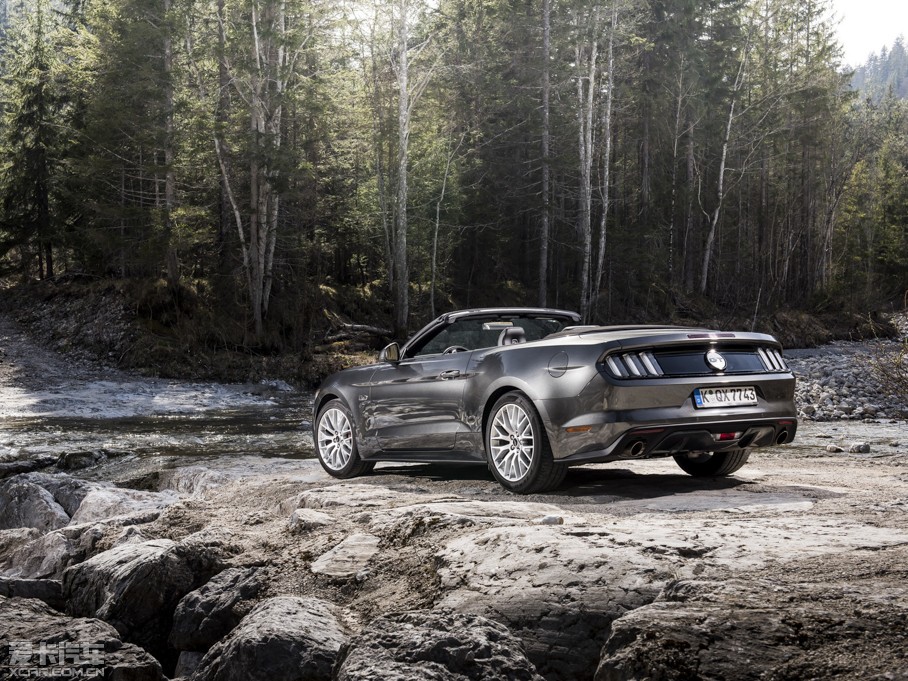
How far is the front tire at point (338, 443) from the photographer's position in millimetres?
9164

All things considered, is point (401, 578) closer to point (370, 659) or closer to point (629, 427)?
point (370, 659)

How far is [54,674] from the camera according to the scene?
4137mm

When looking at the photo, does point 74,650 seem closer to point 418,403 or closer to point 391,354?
point 418,403

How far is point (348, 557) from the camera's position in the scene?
5.54 meters

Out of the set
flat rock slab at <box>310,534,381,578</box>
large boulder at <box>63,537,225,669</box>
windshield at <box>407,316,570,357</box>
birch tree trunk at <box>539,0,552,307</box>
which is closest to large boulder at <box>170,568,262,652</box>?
large boulder at <box>63,537,225,669</box>

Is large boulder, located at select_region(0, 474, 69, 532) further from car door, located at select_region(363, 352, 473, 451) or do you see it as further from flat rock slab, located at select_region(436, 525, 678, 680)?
flat rock slab, located at select_region(436, 525, 678, 680)

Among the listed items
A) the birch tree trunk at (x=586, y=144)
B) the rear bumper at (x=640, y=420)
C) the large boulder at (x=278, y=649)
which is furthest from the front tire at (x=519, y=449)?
the birch tree trunk at (x=586, y=144)

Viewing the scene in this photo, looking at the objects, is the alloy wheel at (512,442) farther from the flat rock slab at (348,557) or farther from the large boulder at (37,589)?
the large boulder at (37,589)

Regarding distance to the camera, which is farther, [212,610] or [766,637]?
[212,610]

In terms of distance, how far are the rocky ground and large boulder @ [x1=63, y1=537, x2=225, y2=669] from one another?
12 mm

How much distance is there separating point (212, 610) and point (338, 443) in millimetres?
4159

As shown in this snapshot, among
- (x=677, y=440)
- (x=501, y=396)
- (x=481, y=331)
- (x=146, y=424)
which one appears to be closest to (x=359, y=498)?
(x=501, y=396)

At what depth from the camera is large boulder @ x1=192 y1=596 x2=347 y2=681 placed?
13.7 ft

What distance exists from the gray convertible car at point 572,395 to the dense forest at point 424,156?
19.7m
